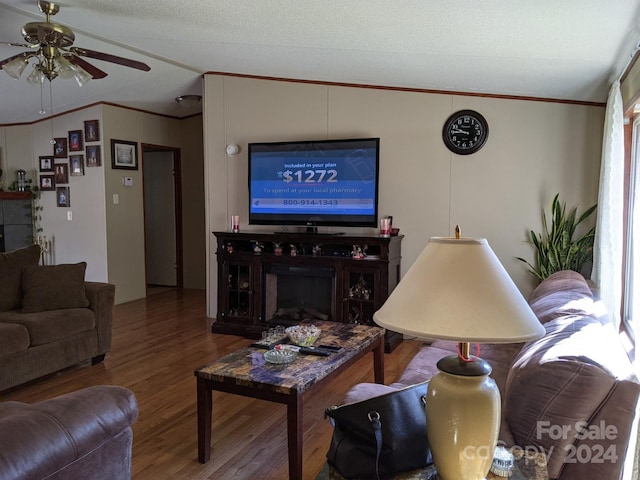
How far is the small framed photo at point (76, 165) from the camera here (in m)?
6.09

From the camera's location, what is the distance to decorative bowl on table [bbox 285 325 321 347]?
109 inches

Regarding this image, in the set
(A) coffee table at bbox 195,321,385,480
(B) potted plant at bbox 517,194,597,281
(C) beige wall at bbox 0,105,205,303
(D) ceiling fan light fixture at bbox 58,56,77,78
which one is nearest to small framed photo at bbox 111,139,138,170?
(C) beige wall at bbox 0,105,205,303

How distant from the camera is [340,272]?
441cm

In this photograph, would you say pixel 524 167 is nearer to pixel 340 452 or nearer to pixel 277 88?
pixel 277 88

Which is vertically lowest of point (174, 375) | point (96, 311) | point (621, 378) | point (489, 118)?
point (174, 375)

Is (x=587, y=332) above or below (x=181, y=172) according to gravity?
below

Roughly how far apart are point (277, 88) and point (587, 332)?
3.86 m

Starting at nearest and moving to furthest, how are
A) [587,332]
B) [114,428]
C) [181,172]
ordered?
[114,428], [587,332], [181,172]

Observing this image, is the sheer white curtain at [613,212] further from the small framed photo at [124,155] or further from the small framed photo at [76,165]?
the small framed photo at [76,165]

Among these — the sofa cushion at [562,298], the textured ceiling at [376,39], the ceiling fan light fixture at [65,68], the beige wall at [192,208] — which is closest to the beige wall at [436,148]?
the textured ceiling at [376,39]

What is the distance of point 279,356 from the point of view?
250 cm

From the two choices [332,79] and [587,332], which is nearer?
[587,332]

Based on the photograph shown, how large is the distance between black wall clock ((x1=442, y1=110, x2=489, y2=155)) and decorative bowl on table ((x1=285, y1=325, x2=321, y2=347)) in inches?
94.6

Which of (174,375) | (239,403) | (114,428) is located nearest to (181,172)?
(174,375)
